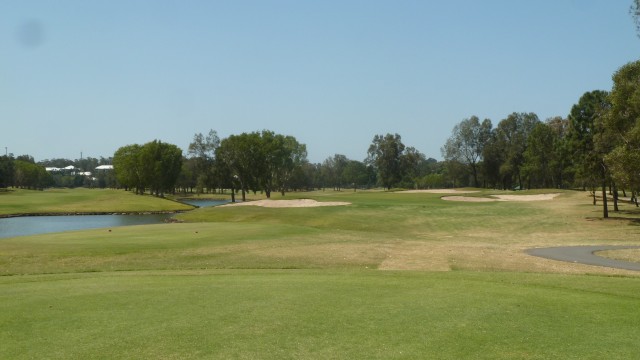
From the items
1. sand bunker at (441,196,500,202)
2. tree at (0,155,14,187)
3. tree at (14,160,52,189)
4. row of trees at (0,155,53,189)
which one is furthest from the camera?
tree at (14,160,52,189)

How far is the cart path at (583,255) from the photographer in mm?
21438

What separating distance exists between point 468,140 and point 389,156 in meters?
28.3

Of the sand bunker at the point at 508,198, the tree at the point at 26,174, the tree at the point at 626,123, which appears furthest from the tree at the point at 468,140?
the tree at the point at 26,174

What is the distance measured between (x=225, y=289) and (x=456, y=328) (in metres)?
6.14

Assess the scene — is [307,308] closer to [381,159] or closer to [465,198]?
[465,198]

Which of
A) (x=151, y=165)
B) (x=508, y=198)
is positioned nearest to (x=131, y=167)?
(x=151, y=165)

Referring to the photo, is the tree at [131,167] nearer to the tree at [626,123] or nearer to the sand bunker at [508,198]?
the sand bunker at [508,198]

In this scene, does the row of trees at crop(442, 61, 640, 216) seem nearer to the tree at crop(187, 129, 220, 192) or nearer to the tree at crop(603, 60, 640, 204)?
the tree at crop(603, 60, 640, 204)

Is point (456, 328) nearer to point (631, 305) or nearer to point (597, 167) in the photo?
point (631, 305)

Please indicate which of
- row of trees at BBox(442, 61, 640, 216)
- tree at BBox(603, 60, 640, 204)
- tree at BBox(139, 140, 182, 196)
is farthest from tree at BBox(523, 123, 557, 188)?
tree at BBox(139, 140, 182, 196)

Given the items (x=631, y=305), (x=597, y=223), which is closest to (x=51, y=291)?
(x=631, y=305)

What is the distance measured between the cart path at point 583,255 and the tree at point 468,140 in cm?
9899

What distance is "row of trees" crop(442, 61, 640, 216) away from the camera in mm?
35812

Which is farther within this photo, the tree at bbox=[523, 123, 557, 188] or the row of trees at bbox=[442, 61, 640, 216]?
the tree at bbox=[523, 123, 557, 188]
